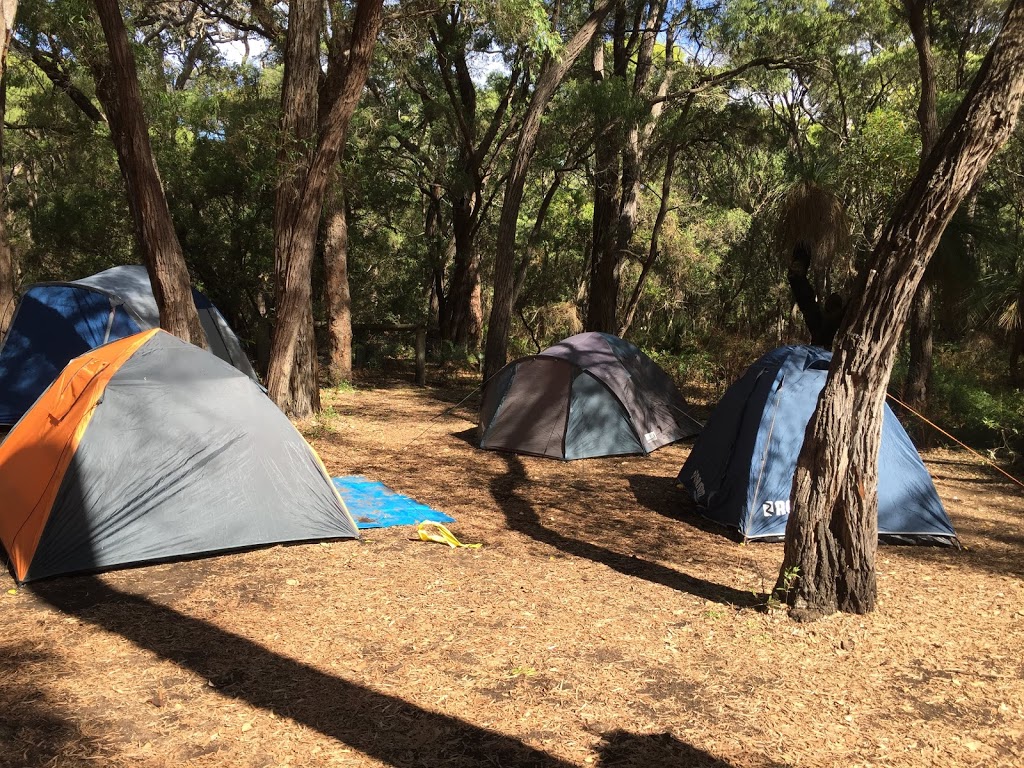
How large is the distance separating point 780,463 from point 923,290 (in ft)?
17.3

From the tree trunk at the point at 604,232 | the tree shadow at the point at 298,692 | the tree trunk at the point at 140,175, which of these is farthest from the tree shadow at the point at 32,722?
the tree trunk at the point at 604,232

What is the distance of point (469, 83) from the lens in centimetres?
1802

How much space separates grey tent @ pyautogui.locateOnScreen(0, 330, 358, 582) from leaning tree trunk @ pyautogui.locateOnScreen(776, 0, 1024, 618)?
11.1ft

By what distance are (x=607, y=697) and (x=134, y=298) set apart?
867cm

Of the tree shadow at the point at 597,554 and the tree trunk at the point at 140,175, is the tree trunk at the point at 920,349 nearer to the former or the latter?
the tree shadow at the point at 597,554

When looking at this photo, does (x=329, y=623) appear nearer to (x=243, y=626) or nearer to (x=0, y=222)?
(x=243, y=626)

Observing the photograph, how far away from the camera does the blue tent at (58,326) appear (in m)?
9.78

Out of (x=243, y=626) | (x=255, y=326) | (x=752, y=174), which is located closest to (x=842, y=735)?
(x=243, y=626)

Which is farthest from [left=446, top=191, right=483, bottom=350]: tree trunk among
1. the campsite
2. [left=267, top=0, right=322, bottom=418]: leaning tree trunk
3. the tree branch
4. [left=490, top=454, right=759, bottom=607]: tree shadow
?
[left=490, top=454, right=759, bottom=607]: tree shadow

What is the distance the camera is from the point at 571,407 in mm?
9695

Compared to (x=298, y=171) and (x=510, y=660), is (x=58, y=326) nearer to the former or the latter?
(x=298, y=171)

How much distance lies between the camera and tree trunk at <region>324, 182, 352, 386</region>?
1453 centimetres

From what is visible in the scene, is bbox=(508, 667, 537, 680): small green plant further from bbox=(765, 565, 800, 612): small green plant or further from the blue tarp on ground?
the blue tarp on ground

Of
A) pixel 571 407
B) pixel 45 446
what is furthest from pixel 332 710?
pixel 571 407
